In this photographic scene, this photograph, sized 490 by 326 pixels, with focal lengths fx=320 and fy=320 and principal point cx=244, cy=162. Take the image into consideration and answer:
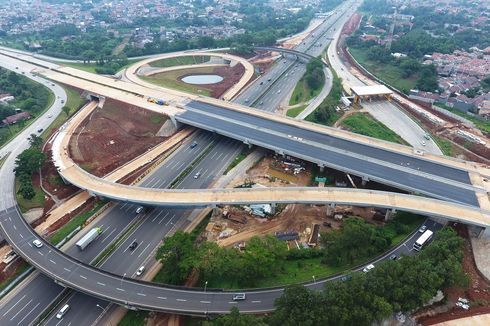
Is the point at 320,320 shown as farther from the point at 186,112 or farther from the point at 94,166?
the point at 186,112

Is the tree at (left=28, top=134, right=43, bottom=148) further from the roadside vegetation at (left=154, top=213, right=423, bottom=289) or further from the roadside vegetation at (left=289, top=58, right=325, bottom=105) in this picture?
the roadside vegetation at (left=289, top=58, right=325, bottom=105)

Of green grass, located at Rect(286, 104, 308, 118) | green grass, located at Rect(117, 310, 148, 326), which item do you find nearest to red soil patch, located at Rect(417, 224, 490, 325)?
green grass, located at Rect(117, 310, 148, 326)

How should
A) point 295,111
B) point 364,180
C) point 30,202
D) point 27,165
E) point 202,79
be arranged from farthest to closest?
point 202,79 → point 295,111 → point 27,165 → point 364,180 → point 30,202

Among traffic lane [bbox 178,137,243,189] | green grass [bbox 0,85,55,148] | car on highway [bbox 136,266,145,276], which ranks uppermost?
traffic lane [bbox 178,137,243,189]

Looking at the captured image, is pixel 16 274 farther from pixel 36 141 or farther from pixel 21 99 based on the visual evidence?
pixel 21 99

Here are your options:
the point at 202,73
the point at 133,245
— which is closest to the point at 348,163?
the point at 133,245

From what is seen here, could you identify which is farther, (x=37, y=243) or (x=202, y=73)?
(x=202, y=73)

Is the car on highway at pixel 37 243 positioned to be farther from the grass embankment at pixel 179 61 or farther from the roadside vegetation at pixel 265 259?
the grass embankment at pixel 179 61
